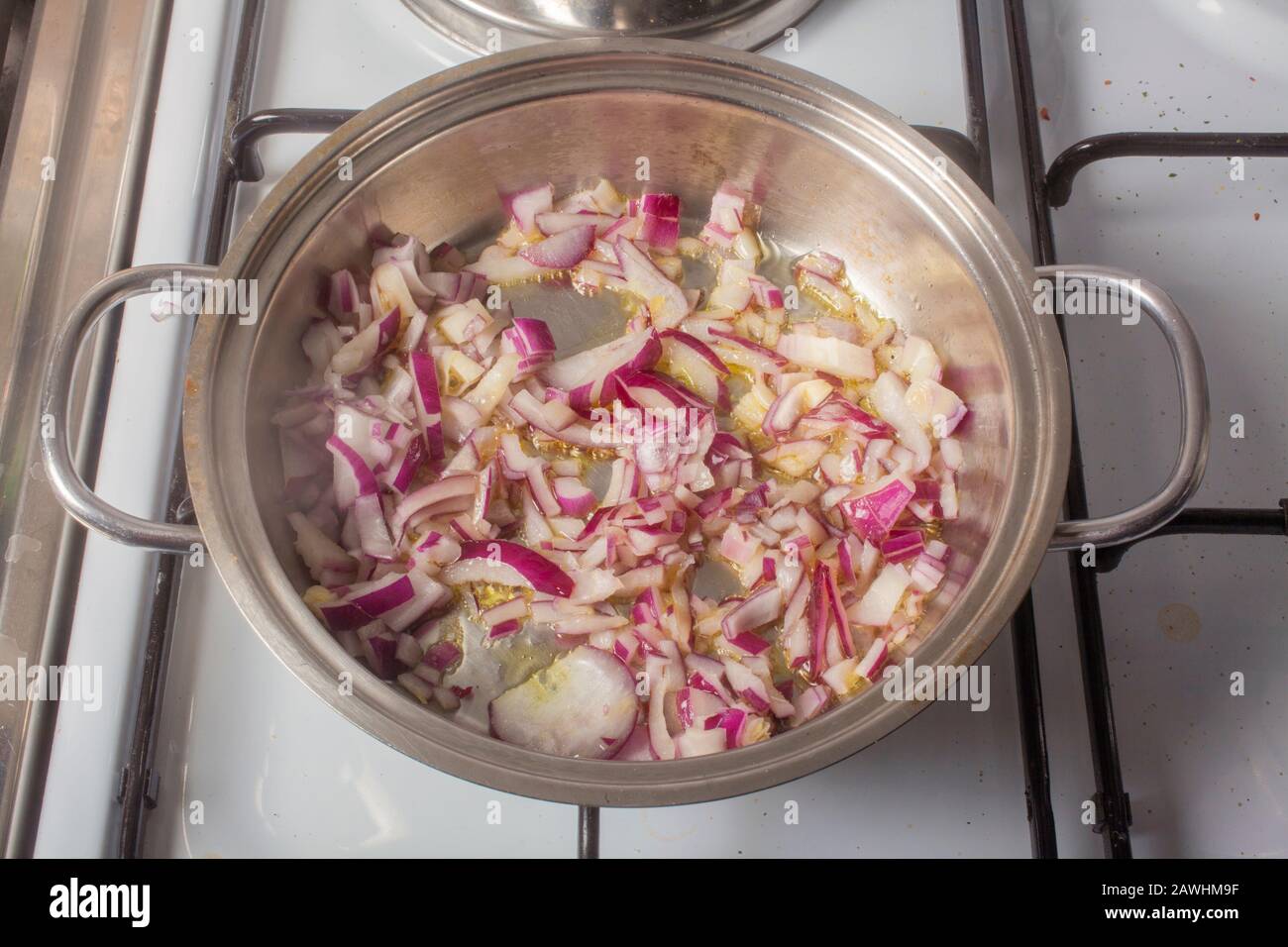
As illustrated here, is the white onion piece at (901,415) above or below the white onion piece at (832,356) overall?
below

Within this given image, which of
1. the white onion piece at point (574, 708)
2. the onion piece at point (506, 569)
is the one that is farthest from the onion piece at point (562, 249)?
the white onion piece at point (574, 708)

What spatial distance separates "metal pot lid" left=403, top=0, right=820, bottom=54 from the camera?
1.09 metres

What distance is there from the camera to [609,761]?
0.73m

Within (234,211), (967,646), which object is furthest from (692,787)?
(234,211)

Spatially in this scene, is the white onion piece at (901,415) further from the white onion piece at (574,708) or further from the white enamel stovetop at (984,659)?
the white onion piece at (574,708)

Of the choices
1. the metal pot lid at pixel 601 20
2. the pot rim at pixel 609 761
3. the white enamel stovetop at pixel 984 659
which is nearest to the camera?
the pot rim at pixel 609 761

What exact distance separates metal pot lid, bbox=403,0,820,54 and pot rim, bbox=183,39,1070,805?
16cm

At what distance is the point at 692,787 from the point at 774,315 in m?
0.54

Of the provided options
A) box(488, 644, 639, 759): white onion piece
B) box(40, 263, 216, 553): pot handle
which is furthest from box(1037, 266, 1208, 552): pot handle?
box(40, 263, 216, 553): pot handle

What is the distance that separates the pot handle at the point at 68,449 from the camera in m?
0.74

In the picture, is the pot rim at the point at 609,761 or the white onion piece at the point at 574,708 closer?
the pot rim at the point at 609,761

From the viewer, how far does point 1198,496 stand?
95 cm

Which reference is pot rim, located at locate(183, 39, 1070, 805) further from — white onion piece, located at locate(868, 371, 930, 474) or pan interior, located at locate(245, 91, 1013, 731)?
white onion piece, located at locate(868, 371, 930, 474)

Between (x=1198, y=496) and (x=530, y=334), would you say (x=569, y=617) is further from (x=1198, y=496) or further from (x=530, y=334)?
(x=1198, y=496)
